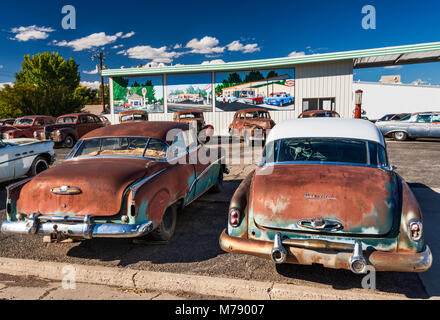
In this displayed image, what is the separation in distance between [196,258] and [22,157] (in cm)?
613

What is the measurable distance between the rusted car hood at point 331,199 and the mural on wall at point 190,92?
61.0 ft

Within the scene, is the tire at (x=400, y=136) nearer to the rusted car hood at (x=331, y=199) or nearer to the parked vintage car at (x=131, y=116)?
the parked vintage car at (x=131, y=116)

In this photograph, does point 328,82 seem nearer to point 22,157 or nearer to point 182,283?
point 22,157

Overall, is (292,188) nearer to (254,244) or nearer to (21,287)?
(254,244)

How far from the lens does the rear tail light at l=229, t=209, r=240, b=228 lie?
11.7 ft

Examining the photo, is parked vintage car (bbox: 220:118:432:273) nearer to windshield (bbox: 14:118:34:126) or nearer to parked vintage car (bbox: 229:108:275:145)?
parked vintage car (bbox: 229:108:275:145)

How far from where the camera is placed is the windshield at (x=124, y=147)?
193 inches

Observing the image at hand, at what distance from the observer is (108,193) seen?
3.84m

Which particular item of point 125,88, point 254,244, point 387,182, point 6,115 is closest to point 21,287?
point 254,244

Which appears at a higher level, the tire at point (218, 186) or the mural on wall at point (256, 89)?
the mural on wall at point (256, 89)

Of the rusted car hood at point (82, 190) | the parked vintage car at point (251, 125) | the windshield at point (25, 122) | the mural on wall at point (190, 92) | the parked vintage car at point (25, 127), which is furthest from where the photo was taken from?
the mural on wall at point (190, 92)

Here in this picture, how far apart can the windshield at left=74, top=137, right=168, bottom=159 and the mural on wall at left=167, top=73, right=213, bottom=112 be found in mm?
16896

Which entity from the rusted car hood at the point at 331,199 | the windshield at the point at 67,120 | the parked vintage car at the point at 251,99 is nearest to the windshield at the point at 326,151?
the rusted car hood at the point at 331,199
